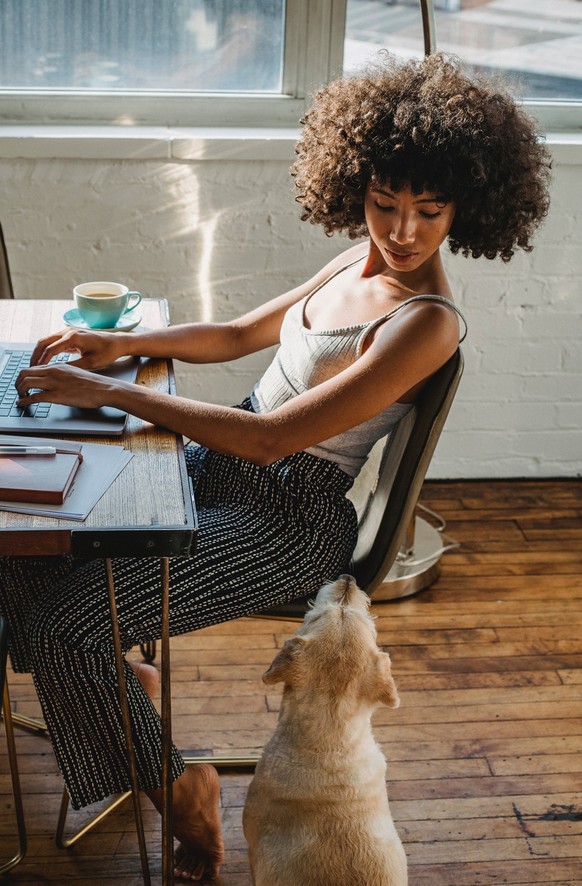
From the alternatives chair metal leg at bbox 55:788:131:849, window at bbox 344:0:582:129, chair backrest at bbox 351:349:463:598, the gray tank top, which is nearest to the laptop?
the gray tank top

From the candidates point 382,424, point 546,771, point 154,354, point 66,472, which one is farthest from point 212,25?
point 546,771

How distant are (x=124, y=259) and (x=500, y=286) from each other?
1.04m

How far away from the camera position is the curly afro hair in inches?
63.0

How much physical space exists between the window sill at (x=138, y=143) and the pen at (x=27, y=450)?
1.41 metres

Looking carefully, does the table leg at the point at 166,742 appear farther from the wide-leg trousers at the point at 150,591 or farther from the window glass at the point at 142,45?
the window glass at the point at 142,45

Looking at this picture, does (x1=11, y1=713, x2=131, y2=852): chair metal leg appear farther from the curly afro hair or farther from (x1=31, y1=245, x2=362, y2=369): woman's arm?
the curly afro hair

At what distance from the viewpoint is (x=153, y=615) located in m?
1.51

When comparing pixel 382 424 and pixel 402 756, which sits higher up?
pixel 382 424

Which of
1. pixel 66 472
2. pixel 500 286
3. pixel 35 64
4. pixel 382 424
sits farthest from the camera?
pixel 500 286

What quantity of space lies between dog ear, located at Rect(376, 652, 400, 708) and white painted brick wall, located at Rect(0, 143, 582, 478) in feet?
5.23

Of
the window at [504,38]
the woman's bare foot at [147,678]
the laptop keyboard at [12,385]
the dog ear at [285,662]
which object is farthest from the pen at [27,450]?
the window at [504,38]

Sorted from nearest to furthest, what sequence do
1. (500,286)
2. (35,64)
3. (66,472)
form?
(66,472) < (35,64) < (500,286)

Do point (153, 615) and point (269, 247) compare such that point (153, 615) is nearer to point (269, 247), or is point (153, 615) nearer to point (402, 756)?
point (402, 756)

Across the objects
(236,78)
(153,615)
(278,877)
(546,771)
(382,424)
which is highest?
(236,78)
